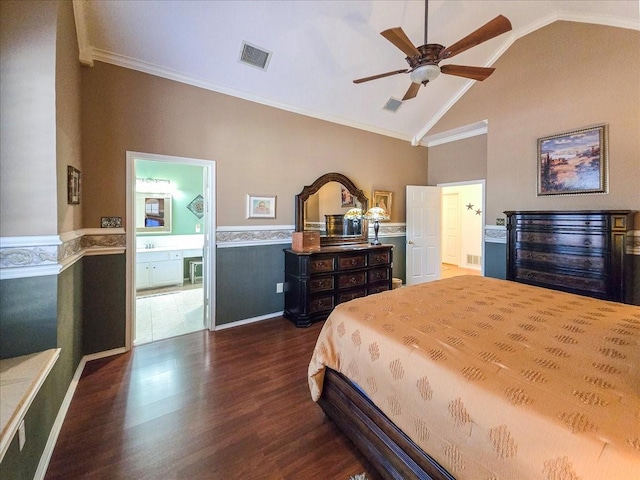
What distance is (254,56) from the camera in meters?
3.07

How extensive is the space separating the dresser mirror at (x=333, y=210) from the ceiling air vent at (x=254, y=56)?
1.57 m

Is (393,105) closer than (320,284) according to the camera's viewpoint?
No

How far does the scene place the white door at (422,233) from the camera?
519 centimetres

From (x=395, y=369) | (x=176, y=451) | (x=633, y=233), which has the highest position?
(x=633, y=233)

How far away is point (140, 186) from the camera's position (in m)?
5.44

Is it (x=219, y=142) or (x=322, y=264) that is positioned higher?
(x=219, y=142)

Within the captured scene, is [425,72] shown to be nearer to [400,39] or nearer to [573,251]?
[400,39]

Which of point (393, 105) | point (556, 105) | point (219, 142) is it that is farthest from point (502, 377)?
point (393, 105)

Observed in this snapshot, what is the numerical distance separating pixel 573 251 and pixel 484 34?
2.49 metres

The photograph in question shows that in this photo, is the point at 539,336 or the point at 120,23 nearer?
the point at 539,336

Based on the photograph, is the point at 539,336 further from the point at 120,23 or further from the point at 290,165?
the point at 120,23

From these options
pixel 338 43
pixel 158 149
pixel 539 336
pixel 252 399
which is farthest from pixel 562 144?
pixel 158 149

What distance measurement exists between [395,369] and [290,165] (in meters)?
3.13

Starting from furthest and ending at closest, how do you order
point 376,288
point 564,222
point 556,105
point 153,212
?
1. point 153,212
2. point 376,288
3. point 556,105
4. point 564,222
